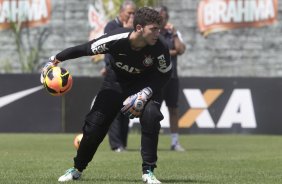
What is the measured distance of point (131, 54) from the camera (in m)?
8.73

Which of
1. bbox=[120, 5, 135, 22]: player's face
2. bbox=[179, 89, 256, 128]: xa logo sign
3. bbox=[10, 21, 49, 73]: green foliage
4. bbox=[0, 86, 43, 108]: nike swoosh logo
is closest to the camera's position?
bbox=[120, 5, 135, 22]: player's face

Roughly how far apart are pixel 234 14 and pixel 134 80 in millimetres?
16078

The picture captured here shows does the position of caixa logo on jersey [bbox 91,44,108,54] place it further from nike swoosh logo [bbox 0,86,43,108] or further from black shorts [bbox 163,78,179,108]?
nike swoosh logo [bbox 0,86,43,108]

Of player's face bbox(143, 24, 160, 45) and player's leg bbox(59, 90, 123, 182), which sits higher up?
player's face bbox(143, 24, 160, 45)

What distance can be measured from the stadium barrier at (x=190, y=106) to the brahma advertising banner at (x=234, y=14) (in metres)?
5.99

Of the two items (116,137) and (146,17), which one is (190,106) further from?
(146,17)

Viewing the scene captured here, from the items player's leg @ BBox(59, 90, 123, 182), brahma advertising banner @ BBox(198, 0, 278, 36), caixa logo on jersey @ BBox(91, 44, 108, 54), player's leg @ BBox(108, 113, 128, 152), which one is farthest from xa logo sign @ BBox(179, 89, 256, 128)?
caixa logo on jersey @ BBox(91, 44, 108, 54)

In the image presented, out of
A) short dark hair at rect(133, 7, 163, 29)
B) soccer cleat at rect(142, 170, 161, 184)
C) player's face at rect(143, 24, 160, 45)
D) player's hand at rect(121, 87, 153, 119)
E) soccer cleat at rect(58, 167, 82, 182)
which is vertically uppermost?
short dark hair at rect(133, 7, 163, 29)

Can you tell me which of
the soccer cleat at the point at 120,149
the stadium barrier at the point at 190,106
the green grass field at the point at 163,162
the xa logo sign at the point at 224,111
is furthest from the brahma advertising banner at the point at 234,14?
the soccer cleat at the point at 120,149

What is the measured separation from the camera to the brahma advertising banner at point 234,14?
24.7m

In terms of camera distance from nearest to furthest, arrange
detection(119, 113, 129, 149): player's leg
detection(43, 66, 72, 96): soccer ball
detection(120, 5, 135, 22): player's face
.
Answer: detection(43, 66, 72, 96): soccer ball < detection(120, 5, 135, 22): player's face < detection(119, 113, 129, 149): player's leg

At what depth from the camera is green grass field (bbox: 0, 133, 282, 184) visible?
9.29 metres

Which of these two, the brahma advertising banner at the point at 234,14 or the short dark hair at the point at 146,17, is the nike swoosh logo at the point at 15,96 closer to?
the brahma advertising banner at the point at 234,14

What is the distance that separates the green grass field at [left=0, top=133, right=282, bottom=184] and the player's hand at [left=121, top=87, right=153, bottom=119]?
0.70 meters
